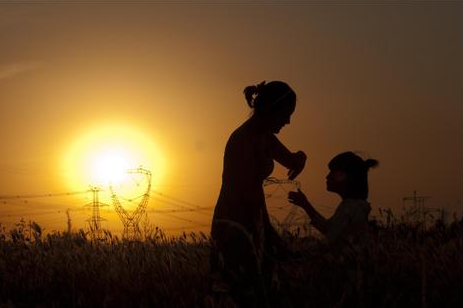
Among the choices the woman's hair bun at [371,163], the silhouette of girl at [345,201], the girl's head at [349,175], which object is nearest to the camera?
the silhouette of girl at [345,201]

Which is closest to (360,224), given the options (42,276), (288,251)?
(288,251)

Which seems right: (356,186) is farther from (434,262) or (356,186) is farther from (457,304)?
(457,304)

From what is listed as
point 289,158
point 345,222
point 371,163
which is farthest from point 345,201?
point 289,158

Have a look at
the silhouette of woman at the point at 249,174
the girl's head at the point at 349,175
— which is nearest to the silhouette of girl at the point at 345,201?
the girl's head at the point at 349,175

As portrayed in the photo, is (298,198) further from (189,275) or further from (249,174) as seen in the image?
(189,275)

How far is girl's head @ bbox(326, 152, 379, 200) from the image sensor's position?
7.21 m

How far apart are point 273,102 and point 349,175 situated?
1.56 meters

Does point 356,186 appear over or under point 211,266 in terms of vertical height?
over

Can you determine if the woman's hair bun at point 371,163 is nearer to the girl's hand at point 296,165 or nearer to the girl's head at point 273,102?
the girl's hand at point 296,165

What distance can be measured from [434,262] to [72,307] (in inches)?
125

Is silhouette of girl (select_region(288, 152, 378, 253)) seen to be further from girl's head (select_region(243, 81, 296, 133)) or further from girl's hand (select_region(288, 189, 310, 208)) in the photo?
girl's head (select_region(243, 81, 296, 133))

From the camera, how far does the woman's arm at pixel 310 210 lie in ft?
21.0

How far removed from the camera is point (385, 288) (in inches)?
195

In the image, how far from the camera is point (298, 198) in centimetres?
640
